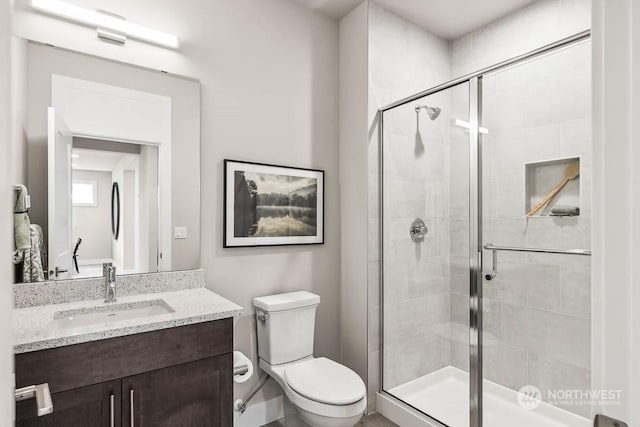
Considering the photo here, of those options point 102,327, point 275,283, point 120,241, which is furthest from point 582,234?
point 120,241

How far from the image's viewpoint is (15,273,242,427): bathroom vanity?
117cm

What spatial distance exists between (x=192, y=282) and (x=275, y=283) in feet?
1.72

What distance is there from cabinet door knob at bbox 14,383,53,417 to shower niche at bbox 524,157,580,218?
7.31 ft

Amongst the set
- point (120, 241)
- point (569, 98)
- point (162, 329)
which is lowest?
point (162, 329)

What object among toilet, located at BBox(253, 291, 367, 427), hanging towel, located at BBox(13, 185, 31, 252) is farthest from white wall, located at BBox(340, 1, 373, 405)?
hanging towel, located at BBox(13, 185, 31, 252)

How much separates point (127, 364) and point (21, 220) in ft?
2.48

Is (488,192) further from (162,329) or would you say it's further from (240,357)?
(162,329)

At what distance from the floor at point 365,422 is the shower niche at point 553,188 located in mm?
1509

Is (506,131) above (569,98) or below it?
below

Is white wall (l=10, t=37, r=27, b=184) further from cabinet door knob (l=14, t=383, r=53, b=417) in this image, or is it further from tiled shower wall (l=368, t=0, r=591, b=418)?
tiled shower wall (l=368, t=0, r=591, b=418)

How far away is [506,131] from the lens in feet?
6.95

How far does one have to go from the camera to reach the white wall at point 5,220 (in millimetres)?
376

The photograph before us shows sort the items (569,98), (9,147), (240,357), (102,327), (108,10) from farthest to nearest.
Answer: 1. (569,98)
2. (240,357)
3. (108,10)
4. (102,327)
5. (9,147)

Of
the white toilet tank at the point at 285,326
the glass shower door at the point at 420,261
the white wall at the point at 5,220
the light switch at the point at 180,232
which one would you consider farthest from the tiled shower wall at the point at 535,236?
the white wall at the point at 5,220
